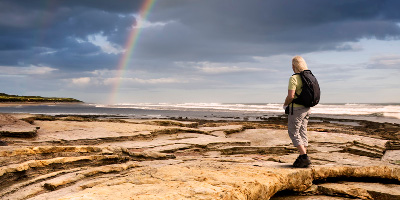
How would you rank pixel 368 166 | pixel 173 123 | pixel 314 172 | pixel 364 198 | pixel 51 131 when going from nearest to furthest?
pixel 364 198
pixel 314 172
pixel 368 166
pixel 51 131
pixel 173 123

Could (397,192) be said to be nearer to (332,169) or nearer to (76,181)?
(332,169)

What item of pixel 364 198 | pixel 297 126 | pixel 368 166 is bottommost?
pixel 364 198

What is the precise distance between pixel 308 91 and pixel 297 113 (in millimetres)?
386

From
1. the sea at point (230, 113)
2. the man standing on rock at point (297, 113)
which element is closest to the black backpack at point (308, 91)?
the man standing on rock at point (297, 113)

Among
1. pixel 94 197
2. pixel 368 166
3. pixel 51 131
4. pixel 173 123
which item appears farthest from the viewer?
pixel 173 123

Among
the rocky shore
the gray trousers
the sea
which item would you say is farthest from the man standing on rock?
the sea

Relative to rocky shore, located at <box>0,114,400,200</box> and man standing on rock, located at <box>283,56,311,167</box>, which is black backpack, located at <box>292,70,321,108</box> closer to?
man standing on rock, located at <box>283,56,311,167</box>

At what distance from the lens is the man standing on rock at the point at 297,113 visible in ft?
15.0

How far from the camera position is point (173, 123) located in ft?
44.6

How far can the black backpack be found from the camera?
4.54 m

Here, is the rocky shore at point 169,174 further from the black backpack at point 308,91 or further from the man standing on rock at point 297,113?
the black backpack at point 308,91

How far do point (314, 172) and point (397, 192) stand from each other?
111 cm

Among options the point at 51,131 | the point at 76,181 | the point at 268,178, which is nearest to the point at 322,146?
the point at 268,178

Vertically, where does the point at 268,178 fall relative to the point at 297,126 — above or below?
below
